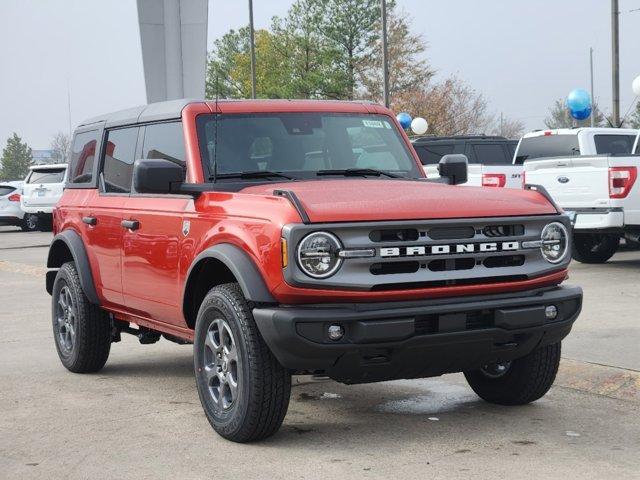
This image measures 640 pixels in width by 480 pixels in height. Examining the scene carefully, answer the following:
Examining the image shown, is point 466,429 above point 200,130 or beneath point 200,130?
beneath

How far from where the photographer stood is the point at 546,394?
680 centimetres

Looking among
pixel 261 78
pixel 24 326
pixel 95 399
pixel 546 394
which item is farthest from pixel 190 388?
pixel 261 78

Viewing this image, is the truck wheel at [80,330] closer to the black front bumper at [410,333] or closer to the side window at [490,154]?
the black front bumper at [410,333]

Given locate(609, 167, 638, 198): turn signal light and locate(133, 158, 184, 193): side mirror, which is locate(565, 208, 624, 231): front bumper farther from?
locate(133, 158, 184, 193): side mirror

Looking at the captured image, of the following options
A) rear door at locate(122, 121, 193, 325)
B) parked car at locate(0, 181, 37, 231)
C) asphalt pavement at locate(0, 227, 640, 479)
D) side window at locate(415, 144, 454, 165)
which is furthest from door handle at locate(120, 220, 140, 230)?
parked car at locate(0, 181, 37, 231)

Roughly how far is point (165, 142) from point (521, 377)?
2.60 metres

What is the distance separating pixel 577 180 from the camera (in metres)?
14.4

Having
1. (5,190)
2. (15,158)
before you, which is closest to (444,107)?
(5,190)

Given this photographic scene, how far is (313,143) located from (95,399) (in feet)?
6.92

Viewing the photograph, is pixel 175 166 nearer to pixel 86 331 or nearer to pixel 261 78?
pixel 86 331

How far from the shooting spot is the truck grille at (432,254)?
5262mm

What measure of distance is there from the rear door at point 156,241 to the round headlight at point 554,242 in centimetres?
195

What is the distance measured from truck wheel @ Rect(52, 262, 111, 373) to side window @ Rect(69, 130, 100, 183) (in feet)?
2.21

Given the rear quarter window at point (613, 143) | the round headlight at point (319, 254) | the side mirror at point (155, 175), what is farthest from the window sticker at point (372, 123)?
the rear quarter window at point (613, 143)
